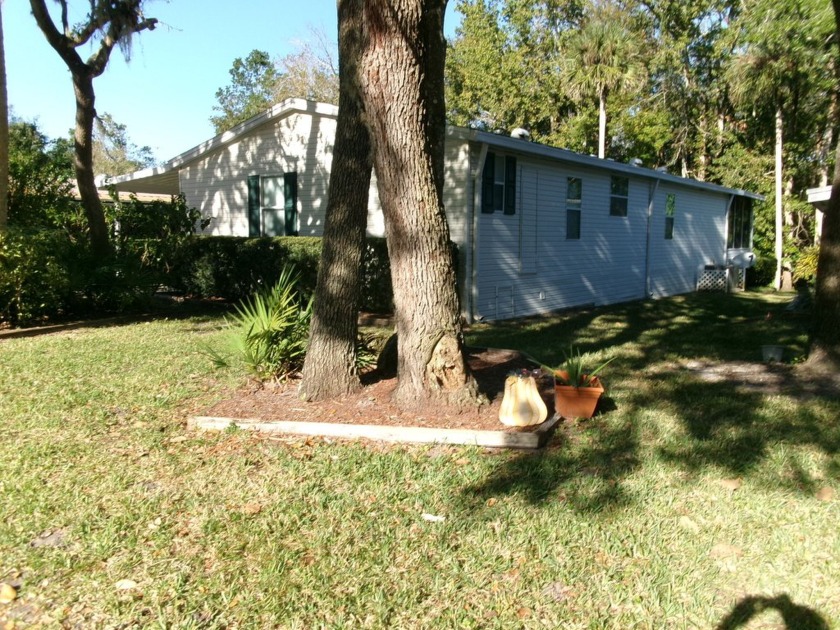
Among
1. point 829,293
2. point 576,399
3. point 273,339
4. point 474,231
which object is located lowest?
point 576,399

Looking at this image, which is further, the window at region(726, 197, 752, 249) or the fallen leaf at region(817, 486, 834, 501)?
the window at region(726, 197, 752, 249)

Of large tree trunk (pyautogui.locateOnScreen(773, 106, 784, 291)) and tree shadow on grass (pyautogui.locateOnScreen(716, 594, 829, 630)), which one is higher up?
large tree trunk (pyautogui.locateOnScreen(773, 106, 784, 291))

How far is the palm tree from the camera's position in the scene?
2362 cm

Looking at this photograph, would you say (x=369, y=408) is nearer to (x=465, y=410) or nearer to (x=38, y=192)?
(x=465, y=410)

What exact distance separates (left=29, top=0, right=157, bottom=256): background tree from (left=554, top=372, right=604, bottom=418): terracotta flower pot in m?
9.12

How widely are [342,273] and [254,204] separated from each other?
9522 millimetres

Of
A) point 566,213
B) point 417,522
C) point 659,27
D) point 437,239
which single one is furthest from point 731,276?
point 417,522

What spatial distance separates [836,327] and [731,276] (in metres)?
14.8

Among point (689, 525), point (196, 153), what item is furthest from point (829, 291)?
point (196, 153)

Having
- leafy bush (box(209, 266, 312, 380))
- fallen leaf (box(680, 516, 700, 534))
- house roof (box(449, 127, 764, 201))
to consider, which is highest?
house roof (box(449, 127, 764, 201))

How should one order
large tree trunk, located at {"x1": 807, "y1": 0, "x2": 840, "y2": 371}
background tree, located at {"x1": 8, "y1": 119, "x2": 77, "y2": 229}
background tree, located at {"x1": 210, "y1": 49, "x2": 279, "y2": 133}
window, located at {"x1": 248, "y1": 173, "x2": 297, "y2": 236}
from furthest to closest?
background tree, located at {"x1": 210, "y1": 49, "x2": 279, "y2": 133} → window, located at {"x1": 248, "y1": 173, "x2": 297, "y2": 236} → background tree, located at {"x1": 8, "y1": 119, "x2": 77, "y2": 229} → large tree trunk, located at {"x1": 807, "y1": 0, "x2": 840, "y2": 371}

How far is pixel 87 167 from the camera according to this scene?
38.6ft

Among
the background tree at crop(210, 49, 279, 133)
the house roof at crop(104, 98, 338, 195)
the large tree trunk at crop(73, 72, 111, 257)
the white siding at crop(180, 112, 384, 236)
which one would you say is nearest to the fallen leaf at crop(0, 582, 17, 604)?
the large tree trunk at crop(73, 72, 111, 257)

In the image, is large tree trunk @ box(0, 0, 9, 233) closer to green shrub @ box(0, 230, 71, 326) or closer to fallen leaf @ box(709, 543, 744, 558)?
green shrub @ box(0, 230, 71, 326)
